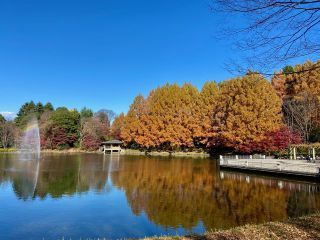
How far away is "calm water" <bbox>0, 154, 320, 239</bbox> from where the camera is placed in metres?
10.1

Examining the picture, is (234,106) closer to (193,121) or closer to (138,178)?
(193,121)

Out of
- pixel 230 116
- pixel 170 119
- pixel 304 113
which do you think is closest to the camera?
pixel 304 113

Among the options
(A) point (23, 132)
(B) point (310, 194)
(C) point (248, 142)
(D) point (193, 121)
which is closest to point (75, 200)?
(B) point (310, 194)

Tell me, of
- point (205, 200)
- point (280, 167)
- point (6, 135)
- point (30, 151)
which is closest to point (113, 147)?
point (30, 151)

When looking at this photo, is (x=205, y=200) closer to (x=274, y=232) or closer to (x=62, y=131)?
(x=274, y=232)

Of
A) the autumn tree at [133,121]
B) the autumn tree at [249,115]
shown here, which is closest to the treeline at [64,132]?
the autumn tree at [133,121]

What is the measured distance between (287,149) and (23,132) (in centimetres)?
4745

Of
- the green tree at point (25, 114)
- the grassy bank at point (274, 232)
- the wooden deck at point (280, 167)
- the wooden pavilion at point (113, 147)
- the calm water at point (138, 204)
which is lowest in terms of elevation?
the calm water at point (138, 204)

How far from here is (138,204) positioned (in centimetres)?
1354

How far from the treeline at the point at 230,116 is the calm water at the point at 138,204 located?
45.6 feet

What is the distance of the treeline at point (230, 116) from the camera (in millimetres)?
36031

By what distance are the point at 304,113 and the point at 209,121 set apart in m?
12.3

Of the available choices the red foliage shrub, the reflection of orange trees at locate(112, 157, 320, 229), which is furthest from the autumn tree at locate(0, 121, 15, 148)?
the reflection of orange trees at locate(112, 157, 320, 229)

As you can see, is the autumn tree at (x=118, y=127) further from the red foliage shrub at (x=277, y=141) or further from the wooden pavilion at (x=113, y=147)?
the red foliage shrub at (x=277, y=141)
